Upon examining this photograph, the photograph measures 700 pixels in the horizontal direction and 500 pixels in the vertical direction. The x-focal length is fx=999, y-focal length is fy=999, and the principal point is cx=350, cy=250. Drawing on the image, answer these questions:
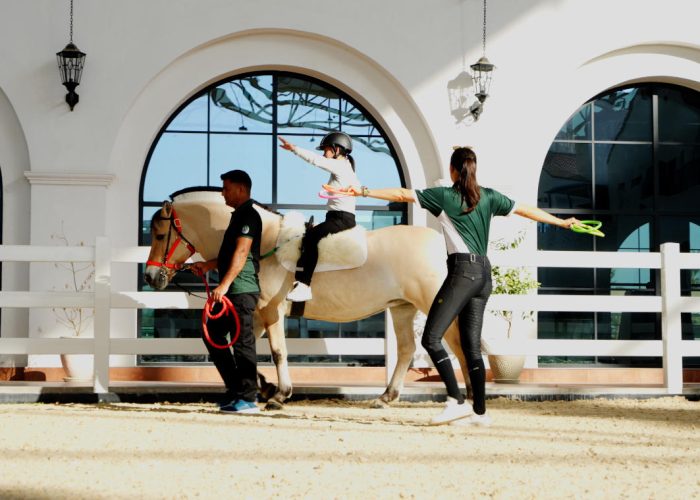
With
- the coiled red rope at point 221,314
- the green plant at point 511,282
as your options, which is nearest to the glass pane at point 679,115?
the green plant at point 511,282

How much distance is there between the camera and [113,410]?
24.3ft

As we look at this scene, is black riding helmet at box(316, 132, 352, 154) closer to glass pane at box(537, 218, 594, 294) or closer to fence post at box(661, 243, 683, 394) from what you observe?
fence post at box(661, 243, 683, 394)

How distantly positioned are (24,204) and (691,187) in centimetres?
750

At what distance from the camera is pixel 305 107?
36.9ft

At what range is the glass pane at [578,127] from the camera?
11.5m

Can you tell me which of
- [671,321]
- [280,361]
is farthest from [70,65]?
[671,321]

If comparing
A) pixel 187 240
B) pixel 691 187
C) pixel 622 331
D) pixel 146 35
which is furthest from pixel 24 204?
pixel 691 187

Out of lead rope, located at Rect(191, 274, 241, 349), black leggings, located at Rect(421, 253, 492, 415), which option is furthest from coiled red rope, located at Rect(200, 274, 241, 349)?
black leggings, located at Rect(421, 253, 492, 415)

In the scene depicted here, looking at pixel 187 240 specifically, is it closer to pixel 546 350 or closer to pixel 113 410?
pixel 113 410

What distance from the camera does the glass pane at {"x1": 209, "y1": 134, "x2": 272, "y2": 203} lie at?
11.0 metres

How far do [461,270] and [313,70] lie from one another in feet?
17.4

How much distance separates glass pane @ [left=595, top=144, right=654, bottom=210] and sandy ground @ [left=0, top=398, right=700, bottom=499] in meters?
4.27

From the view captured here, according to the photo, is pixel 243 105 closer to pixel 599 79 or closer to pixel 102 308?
pixel 102 308

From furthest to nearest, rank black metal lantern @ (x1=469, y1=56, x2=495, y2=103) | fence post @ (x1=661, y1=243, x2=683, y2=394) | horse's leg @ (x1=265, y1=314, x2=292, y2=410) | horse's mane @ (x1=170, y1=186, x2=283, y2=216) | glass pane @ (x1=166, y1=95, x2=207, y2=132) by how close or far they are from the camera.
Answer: glass pane @ (x1=166, y1=95, x2=207, y2=132)
black metal lantern @ (x1=469, y1=56, x2=495, y2=103)
fence post @ (x1=661, y1=243, x2=683, y2=394)
horse's mane @ (x1=170, y1=186, x2=283, y2=216)
horse's leg @ (x1=265, y1=314, x2=292, y2=410)
